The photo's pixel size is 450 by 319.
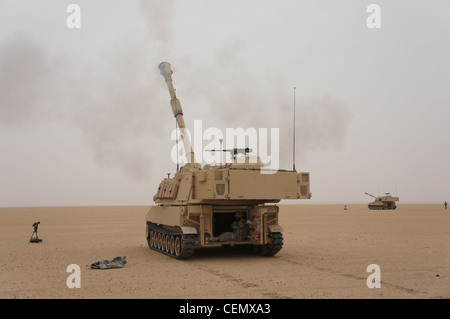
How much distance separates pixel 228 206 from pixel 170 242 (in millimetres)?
2556

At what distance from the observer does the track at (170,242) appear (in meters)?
16.9

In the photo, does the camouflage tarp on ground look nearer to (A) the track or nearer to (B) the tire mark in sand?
(A) the track

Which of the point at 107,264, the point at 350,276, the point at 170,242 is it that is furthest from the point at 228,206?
the point at 350,276

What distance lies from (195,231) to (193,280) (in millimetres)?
4058

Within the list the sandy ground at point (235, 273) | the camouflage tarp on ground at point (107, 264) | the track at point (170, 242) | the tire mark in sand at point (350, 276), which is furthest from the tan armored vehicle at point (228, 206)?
the camouflage tarp on ground at point (107, 264)

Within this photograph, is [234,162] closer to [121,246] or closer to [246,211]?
[246,211]

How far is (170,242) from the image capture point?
18.5m

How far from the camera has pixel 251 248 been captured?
19.5 m

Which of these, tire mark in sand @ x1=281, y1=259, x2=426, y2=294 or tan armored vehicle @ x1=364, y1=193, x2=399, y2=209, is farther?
tan armored vehicle @ x1=364, y1=193, x2=399, y2=209

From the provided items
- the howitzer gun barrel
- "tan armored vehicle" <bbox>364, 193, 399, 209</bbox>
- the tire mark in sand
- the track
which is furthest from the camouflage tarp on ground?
"tan armored vehicle" <bbox>364, 193, 399, 209</bbox>

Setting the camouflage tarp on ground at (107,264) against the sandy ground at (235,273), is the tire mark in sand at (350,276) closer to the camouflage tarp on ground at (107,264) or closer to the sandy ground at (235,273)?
the sandy ground at (235,273)

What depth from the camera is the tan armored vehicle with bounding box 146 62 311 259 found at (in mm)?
16938

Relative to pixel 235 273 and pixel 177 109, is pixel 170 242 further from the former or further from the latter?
pixel 177 109
